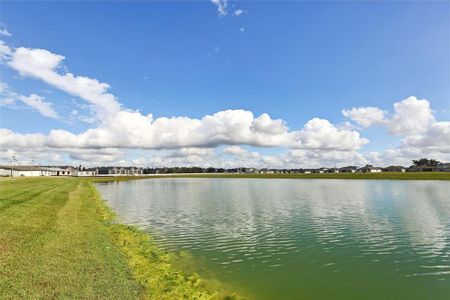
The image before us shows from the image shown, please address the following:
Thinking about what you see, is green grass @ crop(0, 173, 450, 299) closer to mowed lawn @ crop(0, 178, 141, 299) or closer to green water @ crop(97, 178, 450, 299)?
mowed lawn @ crop(0, 178, 141, 299)

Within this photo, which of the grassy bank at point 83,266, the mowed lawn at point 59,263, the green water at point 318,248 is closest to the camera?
the mowed lawn at point 59,263

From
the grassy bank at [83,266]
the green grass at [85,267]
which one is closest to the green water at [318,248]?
the green grass at [85,267]

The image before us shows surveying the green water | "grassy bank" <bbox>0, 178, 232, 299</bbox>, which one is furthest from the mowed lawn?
the green water

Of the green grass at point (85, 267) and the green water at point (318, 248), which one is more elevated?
the green grass at point (85, 267)

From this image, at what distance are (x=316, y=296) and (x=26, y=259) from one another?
1540 centimetres

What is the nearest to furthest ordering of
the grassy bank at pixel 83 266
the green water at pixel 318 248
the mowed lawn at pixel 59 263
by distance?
the mowed lawn at pixel 59 263, the grassy bank at pixel 83 266, the green water at pixel 318 248

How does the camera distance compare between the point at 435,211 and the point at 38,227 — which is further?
the point at 435,211

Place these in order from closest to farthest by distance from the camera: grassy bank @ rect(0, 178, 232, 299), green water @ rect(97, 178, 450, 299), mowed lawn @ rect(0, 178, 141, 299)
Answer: mowed lawn @ rect(0, 178, 141, 299) → grassy bank @ rect(0, 178, 232, 299) → green water @ rect(97, 178, 450, 299)

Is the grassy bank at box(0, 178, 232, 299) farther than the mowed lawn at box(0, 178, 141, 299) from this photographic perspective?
Yes

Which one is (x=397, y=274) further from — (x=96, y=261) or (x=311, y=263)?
(x=96, y=261)

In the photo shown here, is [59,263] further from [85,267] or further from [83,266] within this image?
[85,267]

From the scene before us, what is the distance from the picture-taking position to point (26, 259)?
18.3m

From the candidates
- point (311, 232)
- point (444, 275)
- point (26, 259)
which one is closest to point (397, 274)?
point (444, 275)

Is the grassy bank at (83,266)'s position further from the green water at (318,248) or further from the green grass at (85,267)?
the green water at (318,248)
